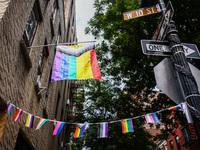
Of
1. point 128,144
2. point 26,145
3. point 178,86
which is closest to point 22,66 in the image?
point 26,145

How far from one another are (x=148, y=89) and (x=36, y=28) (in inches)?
325

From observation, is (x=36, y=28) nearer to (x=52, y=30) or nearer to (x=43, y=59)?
(x=43, y=59)

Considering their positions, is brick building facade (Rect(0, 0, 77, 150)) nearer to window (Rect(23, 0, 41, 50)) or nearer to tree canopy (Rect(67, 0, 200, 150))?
window (Rect(23, 0, 41, 50))

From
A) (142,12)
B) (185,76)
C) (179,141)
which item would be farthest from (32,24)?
(179,141)

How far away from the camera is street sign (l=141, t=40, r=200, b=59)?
3.32 m

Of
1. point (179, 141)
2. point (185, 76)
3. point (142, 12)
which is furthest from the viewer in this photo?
point (179, 141)

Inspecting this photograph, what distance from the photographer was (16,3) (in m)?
5.09

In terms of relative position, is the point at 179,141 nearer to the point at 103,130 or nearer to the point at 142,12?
the point at 103,130

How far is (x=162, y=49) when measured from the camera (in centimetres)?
337

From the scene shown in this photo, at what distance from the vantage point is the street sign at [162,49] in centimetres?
332

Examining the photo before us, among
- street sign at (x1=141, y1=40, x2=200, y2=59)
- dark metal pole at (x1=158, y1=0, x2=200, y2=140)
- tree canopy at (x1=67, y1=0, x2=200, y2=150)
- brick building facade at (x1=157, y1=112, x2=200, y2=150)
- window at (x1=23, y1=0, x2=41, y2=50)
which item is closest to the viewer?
dark metal pole at (x1=158, y1=0, x2=200, y2=140)

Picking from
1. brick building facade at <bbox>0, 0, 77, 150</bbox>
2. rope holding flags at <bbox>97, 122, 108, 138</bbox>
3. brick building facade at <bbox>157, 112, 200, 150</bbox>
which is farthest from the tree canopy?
brick building facade at <bbox>157, 112, 200, 150</bbox>

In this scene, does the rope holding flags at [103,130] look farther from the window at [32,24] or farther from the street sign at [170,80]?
the window at [32,24]

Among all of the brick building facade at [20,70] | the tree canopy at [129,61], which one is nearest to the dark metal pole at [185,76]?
the brick building facade at [20,70]
